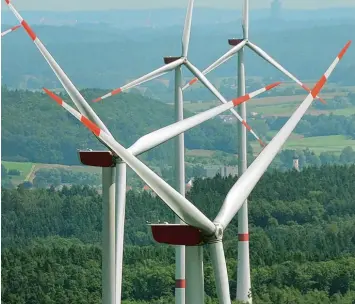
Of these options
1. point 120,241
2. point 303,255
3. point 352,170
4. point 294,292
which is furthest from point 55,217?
point 120,241

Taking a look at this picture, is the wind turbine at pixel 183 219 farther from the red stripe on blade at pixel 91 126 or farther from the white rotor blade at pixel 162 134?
the white rotor blade at pixel 162 134

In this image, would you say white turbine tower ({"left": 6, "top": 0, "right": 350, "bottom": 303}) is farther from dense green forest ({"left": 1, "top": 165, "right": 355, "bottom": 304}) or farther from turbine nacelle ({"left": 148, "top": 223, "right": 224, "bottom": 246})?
dense green forest ({"left": 1, "top": 165, "right": 355, "bottom": 304})

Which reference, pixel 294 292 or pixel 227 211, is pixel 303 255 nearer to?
pixel 294 292

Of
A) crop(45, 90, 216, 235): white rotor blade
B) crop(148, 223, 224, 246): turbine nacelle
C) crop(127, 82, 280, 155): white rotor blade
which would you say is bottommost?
crop(148, 223, 224, 246): turbine nacelle

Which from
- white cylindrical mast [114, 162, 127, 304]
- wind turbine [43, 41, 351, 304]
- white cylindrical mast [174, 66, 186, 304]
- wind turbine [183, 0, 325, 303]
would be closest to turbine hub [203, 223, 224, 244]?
wind turbine [43, 41, 351, 304]

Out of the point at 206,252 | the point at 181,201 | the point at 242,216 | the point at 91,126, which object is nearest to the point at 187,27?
the point at 242,216

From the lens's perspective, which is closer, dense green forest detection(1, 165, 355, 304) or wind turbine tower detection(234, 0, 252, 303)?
wind turbine tower detection(234, 0, 252, 303)

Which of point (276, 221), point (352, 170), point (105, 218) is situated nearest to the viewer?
point (105, 218)

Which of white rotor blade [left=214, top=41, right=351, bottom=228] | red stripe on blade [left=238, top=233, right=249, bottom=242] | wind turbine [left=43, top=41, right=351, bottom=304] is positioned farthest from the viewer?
red stripe on blade [left=238, top=233, right=249, bottom=242]

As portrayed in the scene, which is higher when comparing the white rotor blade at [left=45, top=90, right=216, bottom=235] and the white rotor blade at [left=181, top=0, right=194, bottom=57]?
the white rotor blade at [left=181, top=0, right=194, bottom=57]
